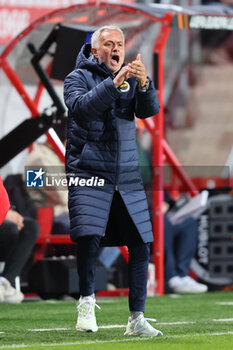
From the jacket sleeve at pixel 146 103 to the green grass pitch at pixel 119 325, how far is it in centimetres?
131

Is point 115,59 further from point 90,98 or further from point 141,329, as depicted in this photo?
point 141,329

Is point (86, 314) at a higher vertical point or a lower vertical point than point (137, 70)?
lower

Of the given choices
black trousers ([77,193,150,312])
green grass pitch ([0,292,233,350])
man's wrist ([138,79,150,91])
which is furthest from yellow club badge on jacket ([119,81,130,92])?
green grass pitch ([0,292,233,350])

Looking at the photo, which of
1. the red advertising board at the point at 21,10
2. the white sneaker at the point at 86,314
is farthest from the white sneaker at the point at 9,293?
the red advertising board at the point at 21,10

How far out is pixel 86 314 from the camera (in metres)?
6.91

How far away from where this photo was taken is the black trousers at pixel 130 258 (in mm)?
6859

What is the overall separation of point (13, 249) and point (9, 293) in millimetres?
394

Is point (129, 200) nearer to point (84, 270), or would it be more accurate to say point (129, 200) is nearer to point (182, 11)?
point (84, 270)

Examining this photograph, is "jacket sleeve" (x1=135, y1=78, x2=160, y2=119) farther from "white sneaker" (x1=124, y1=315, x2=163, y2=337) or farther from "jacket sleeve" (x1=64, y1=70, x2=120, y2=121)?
→ "white sneaker" (x1=124, y1=315, x2=163, y2=337)

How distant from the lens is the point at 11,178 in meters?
10.6

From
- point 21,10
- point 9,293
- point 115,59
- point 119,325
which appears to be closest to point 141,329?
point 119,325

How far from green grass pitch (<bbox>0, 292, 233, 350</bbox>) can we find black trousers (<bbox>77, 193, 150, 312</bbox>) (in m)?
0.26

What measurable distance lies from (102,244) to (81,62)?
43.4 inches

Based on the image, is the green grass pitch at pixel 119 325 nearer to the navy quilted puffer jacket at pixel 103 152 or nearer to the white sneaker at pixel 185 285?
the white sneaker at pixel 185 285
